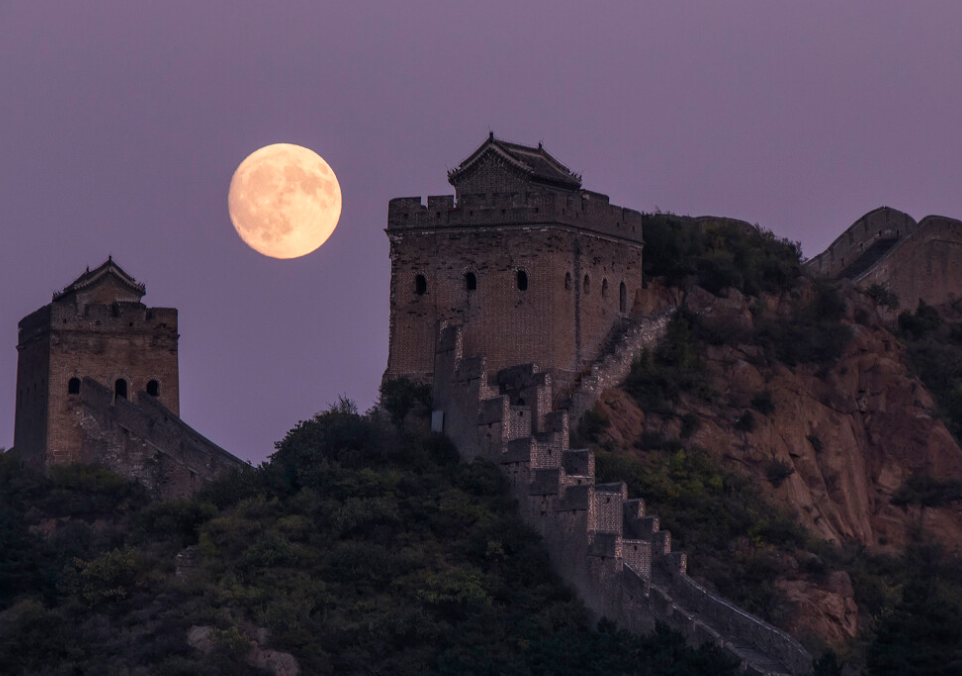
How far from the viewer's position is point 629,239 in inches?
2847

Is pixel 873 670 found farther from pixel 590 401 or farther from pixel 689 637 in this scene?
pixel 590 401

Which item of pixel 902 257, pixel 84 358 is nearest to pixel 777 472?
pixel 902 257

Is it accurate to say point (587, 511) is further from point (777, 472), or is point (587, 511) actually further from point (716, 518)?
point (777, 472)

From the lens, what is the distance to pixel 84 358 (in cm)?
7756

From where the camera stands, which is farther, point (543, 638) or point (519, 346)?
point (519, 346)

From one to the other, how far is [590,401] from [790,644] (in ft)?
41.4

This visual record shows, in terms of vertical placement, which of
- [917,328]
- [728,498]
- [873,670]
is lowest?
[873,670]

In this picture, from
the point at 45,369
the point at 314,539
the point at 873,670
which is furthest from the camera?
the point at 45,369

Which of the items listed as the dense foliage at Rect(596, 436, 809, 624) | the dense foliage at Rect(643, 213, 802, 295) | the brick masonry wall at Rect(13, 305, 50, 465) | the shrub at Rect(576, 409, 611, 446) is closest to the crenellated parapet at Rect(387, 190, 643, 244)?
the dense foliage at Rect(643, 213, 802, 295)

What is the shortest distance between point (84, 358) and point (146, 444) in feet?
12.0

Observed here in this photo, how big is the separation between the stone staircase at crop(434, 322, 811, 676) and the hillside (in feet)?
4.45

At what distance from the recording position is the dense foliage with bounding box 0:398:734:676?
60531 mm

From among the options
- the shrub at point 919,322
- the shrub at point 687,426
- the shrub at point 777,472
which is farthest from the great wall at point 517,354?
the shrub at point 777,472

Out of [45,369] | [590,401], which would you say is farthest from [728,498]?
[45,369]
